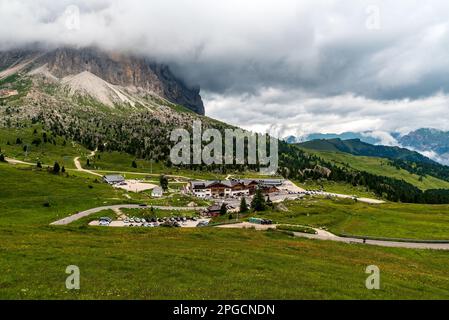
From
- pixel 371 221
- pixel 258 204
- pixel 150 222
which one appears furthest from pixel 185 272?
pixel 258 204

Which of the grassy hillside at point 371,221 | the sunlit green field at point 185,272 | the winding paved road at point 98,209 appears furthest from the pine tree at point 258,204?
the sunlit green field at point 185,272

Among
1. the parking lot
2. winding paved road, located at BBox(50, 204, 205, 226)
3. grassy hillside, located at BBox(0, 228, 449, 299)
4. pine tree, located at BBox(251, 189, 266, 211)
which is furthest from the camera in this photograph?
pine tree, located at BBox(251, 189, 266, 211)

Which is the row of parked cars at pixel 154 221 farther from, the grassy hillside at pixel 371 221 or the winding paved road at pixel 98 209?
the grassy hillside at pixel 371 221

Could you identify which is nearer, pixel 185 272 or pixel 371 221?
pixel 185 272

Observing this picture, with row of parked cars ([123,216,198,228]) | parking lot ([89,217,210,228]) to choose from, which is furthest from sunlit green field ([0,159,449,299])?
row of parked cars ([123,216,198,228])

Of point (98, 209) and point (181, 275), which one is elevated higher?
point (181, 275)

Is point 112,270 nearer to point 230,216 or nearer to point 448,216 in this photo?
point 230,216

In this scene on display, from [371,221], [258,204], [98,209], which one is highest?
[258,204]

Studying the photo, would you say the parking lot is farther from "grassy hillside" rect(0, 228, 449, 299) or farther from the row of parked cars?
"grassy hillside" rect(0, 228, 449, 299)

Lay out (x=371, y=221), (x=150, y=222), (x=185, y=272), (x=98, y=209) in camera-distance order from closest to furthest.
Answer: (x=185, y=272) → (x=371, y=221) → (x=150, y=222) → (x=98, y=209)

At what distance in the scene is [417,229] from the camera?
9888 centimetres

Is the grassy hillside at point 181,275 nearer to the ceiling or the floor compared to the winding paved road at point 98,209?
nearer to the ceiling

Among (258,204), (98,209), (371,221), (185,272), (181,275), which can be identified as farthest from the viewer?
(98,209)

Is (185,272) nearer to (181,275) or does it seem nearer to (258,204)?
(181,275)
